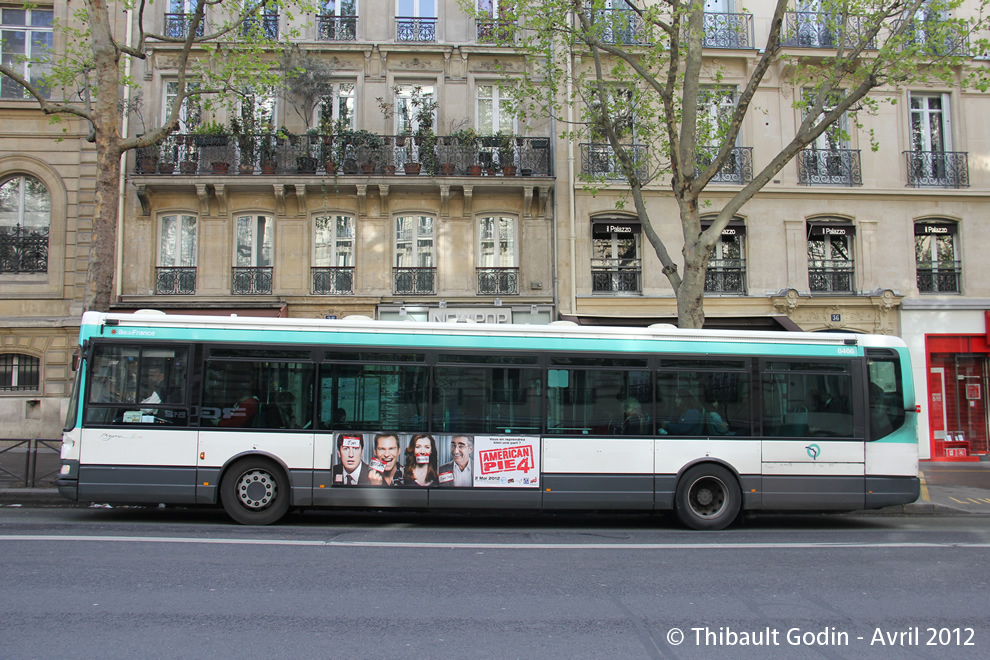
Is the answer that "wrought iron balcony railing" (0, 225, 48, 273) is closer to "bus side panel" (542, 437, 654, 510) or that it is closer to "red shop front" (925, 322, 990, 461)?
"bus side panel" (542, 437, 654, 510)

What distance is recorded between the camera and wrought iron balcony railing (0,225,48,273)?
59.3 feet

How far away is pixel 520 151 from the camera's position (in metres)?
18.4

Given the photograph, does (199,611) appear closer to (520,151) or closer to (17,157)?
(520,151)

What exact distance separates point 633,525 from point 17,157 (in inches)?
707

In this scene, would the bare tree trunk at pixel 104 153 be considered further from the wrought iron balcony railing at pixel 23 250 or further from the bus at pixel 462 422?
the wrought iron balcony railing at pixel 23 250

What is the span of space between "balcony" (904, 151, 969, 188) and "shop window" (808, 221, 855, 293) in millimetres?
2347

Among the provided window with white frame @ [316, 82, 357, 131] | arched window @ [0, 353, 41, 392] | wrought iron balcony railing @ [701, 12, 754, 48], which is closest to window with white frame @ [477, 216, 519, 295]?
window with white frame @ [316, 82, 357, 131]

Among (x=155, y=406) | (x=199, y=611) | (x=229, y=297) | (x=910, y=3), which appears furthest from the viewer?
(x=229, y=297)

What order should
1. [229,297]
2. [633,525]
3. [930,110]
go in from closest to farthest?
[633,525] < [229,297] < [930,110]

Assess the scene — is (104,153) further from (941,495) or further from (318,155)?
(941,495)

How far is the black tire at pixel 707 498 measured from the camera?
941 cm

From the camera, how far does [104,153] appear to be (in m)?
11.9

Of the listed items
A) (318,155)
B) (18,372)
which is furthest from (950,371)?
(18,372)

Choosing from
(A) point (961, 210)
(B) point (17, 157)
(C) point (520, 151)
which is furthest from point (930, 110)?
(B) point (17, 157)
